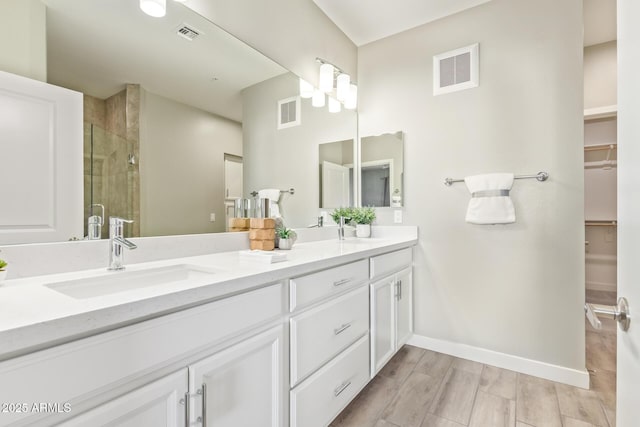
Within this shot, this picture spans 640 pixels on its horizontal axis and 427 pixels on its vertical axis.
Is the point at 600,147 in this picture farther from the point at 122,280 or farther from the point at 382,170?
the point at 122,280

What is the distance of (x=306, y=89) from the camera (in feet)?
7.39

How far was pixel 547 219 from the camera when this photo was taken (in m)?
1.99

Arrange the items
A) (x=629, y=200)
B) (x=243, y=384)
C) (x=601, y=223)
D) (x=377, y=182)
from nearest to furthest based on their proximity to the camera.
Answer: (x=629, y=200), (x=243, y=384), (x=377, y=182), (x=601, y=223)

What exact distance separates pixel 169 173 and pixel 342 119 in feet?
5.52

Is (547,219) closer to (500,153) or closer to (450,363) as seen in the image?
(500,153)

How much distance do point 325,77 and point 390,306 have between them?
1.76 m

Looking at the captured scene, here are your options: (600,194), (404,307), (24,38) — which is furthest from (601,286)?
(24,38)

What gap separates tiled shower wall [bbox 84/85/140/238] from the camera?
1.12 meters

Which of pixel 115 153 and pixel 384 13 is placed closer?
pixel 115 153

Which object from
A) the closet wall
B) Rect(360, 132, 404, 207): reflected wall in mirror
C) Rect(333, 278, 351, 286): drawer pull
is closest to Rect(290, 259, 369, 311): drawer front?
Rect(333, 278, 351, 286): drawer pull

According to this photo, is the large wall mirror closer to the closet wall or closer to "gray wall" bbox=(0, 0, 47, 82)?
"gray wall" bbox=(0, 0, 47, 82)

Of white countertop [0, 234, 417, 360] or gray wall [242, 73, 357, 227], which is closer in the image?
white countertop [0, 234, 417, 360]

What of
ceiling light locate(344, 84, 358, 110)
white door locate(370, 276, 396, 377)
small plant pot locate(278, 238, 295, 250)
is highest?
ceiling light locate(344, 84, 358, 110)

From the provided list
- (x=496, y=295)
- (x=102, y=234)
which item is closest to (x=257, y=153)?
(x=102, y=234)
